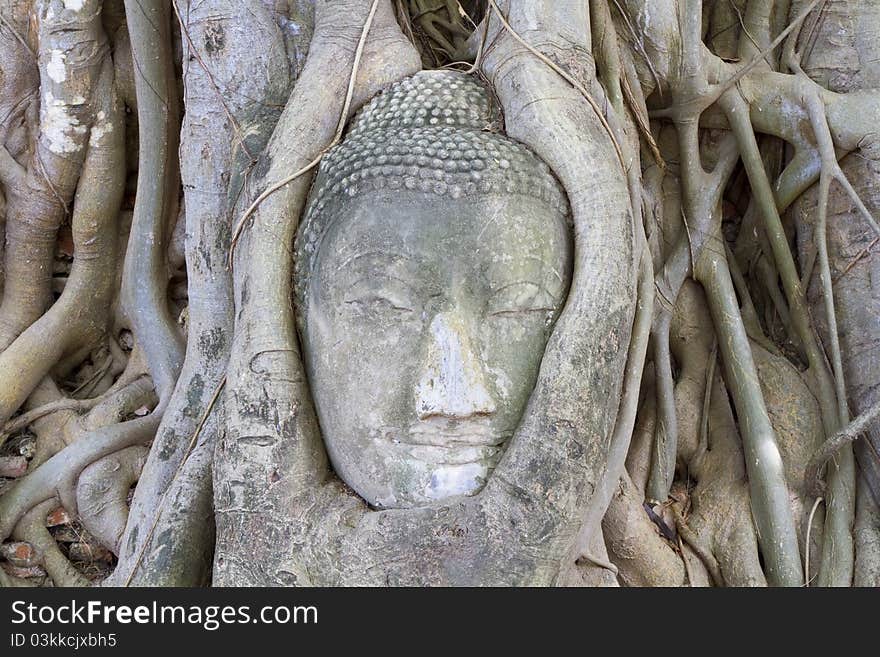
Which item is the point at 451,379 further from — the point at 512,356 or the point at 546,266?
the point at 546,266

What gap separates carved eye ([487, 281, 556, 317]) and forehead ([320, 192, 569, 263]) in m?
0.06

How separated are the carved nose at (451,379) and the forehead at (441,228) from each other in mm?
139

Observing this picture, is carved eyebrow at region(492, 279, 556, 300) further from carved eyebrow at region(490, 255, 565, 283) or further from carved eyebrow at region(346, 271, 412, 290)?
carved eyebrow at region(346, 271, 412, 290)

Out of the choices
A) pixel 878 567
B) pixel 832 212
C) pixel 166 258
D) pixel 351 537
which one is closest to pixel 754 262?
pixel 832 212

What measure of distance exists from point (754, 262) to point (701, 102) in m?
0.43

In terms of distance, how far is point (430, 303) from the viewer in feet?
5.21

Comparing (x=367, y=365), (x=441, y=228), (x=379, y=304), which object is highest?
(x=441, y=228)

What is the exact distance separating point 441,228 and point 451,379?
0.26 meters

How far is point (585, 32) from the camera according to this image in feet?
6.16

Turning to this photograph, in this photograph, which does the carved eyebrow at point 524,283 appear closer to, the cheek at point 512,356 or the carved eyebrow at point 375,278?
the cheek at point 512,356

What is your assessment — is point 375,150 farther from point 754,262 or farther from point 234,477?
point 754,262

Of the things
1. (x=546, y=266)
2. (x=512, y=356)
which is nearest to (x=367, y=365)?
(x=512, y=356)

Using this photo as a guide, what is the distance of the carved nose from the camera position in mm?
1539

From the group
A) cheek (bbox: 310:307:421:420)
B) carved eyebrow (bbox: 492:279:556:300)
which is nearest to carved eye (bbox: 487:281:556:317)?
carved eyebrow (bbox: 492:279:556:300)
